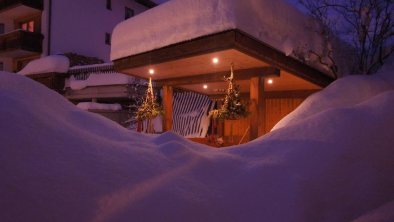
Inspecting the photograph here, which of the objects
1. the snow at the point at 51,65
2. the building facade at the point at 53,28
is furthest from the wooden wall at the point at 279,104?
the building facade at the point at 53,28

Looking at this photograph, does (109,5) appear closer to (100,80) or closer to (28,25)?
(28,25)

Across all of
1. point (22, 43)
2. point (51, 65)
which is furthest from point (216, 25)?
point (22, 43)

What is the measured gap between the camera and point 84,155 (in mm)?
3033

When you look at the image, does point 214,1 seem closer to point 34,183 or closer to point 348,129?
point 348,129

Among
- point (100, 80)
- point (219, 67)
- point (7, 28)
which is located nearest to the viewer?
point (219, 67)

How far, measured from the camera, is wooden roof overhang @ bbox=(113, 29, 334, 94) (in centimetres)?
702

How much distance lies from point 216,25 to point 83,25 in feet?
61.1

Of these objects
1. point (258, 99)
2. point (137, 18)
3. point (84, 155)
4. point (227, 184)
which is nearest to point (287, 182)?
point (227, 184)

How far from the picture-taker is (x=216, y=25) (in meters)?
6.82

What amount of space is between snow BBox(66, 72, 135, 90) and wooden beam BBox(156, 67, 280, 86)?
217 inches

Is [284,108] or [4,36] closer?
[284,108]

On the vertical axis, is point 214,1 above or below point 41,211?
above

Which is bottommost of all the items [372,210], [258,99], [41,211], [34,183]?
[372,210]

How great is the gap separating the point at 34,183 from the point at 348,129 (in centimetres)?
407
